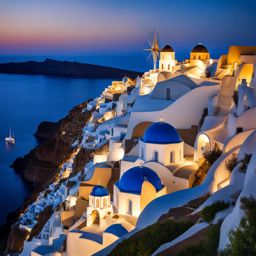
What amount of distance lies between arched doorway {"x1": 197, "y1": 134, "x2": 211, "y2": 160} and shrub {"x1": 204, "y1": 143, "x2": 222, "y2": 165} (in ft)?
3.67

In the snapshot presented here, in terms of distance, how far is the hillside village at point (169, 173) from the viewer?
10.7 meters

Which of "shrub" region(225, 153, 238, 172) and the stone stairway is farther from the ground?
"shrub" region(225, 153, 238, 172)

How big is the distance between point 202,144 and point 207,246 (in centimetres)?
1045

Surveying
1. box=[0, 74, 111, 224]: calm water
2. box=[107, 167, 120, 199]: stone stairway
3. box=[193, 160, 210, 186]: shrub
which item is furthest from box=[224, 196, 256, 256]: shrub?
box=[0, 74, 111, 224]: calm water

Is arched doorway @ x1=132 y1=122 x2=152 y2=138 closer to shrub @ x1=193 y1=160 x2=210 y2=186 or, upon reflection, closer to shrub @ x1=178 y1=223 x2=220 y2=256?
shrub @ x1=193 y1=160 x2=210 y2=186

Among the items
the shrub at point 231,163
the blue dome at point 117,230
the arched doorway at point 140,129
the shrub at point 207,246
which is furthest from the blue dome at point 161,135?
the shrub at point 207,246

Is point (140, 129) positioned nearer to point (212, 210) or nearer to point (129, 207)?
point (129, 207)

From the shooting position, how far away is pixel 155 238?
10070 mm

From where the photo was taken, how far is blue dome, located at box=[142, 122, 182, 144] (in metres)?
17.5

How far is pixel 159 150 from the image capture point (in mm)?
17375

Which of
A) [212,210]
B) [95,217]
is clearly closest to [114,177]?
[95,217]

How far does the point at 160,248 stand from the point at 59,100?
96648 millimetres

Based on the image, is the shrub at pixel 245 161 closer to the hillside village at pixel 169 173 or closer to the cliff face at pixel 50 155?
the hillside village at pixel 169 173

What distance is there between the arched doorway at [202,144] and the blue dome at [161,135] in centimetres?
84
